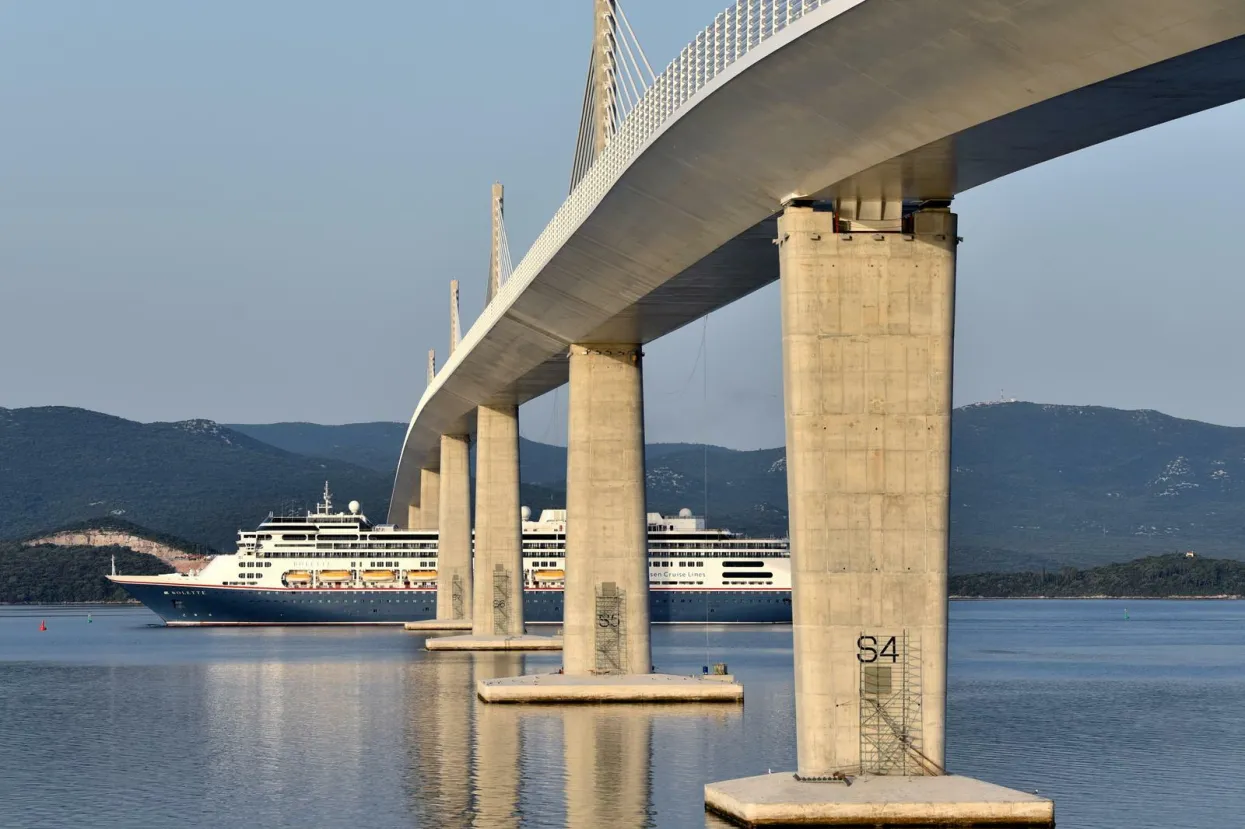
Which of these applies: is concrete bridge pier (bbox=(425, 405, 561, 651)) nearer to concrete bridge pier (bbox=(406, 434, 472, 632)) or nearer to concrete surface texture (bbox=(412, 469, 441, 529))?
concrete bridge pier (bbox=(406, 434, 472, 632))

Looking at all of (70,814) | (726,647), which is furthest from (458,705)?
(726,647)

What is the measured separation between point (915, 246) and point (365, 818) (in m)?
16.3

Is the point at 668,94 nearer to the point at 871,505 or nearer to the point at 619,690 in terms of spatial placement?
the point at 871,505

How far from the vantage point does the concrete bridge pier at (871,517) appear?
116 feet

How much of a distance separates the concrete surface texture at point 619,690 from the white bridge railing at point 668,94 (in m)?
14.5

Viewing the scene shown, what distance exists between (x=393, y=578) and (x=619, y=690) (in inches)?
3855

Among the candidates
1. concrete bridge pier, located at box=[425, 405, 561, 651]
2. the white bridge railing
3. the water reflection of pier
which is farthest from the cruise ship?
the white bridge railing

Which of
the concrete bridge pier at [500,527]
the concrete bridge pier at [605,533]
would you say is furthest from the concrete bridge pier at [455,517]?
the concrete bridge pier at [605,533]

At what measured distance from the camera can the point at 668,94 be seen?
39.4 metres

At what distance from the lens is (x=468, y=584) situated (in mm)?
128375

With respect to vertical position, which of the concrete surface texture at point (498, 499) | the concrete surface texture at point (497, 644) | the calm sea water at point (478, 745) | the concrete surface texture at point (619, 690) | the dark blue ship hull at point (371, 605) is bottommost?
the calm sea water at point (478, 745)

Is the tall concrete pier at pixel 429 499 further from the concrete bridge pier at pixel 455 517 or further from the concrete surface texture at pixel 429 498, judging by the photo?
the concrete bridge pier at pixel 455 517

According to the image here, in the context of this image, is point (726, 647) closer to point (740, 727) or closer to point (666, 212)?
point (740, 727)

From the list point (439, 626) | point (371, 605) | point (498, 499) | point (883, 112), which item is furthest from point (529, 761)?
point (371, 605)
